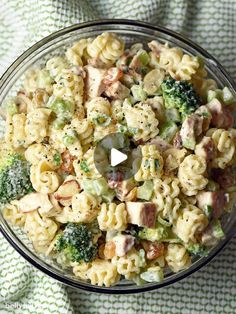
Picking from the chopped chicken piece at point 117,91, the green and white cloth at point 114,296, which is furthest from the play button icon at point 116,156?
the green and white cloth at point 114,296

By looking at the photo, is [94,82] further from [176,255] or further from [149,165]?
[176,255]

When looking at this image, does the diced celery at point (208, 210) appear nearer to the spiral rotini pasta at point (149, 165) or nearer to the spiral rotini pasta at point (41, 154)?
the spiral rotini pasta at point (149, 165)

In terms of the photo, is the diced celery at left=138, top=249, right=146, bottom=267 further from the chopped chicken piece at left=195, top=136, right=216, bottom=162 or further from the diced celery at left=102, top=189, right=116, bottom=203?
the chopped chicken piece at left=195, top=136, right=216, bottom=162

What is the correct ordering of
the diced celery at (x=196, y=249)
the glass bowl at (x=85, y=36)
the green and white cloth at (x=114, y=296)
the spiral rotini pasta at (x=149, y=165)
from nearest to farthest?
1. the spiral rotini pasta at (x=149, y=165)
2. the diced celery at (x=196, y=249)
3. the glass bowl at (x=85, y=36)
4. the green and white cloth at (x=114, y=296)

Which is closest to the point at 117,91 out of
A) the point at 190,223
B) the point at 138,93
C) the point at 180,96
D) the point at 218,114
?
the point at 138,93

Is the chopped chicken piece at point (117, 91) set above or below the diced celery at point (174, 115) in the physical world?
above

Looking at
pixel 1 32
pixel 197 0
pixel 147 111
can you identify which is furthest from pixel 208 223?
pixel 1 32
